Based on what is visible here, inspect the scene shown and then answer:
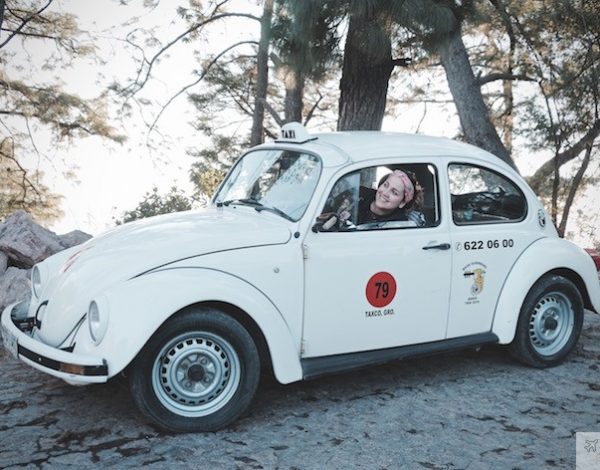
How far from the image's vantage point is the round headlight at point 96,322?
13.1ft

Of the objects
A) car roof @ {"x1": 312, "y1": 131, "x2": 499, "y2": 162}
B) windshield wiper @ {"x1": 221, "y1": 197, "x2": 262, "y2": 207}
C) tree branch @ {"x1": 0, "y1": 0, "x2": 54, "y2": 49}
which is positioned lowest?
windshield wiper @ {"x1": 221, "y1": 197, "x2": 262, "y2": 207}

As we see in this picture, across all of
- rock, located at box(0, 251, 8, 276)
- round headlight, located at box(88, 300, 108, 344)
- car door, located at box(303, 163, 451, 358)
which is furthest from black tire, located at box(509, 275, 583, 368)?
rock, located at box(0, 251, 8, 276)

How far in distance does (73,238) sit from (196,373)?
4650 mm

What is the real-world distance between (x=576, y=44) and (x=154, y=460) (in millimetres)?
12299

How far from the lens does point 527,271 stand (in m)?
5.50

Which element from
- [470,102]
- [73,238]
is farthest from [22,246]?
[470,102]

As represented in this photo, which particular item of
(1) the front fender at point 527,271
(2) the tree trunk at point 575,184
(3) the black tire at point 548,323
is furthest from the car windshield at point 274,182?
(2) the tree trunk at point 575,184

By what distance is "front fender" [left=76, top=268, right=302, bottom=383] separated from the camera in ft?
13.0

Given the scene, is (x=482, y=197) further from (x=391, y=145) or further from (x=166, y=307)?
(x=166, y=307)

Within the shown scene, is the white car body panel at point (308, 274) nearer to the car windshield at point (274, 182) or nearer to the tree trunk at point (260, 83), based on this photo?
the car windshield at point (274, 182)

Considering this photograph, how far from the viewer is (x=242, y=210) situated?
5.22 meters

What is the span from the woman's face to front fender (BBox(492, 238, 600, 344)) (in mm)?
1190

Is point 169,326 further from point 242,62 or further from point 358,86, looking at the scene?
point 242,62

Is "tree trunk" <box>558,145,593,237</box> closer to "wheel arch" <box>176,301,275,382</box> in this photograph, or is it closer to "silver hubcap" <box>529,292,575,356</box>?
"silver hubcap" <box>529,292,575,356</box>
